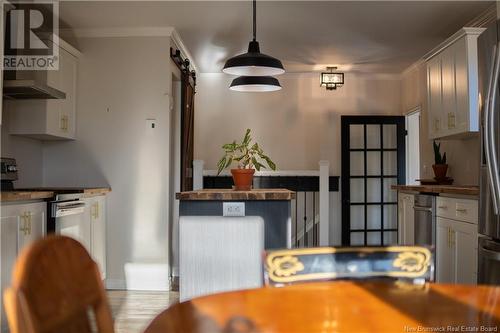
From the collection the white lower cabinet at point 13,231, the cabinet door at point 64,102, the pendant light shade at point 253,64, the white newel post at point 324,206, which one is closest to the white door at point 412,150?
the white newel post at point 324,206

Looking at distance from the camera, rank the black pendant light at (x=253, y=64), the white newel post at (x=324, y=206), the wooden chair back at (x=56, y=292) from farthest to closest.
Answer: the white newel post at (x=324, y=206) → the black pendant light at (x=253, y=64) → the wooden chair back at (x=56, y=292)

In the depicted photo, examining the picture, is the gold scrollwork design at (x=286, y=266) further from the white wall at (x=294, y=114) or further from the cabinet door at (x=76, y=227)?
the white wall at (x=294, y=114)

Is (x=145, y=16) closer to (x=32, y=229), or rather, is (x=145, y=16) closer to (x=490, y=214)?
(x=32, y=229)

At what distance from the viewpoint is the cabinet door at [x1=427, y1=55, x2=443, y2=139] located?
14.8 ft

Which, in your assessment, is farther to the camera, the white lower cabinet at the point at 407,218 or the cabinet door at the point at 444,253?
the white lower cabinet at the point at 407,218

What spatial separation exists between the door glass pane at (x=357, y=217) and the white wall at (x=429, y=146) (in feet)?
3.43

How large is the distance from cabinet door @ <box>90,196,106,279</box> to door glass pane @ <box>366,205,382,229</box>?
12.5ft

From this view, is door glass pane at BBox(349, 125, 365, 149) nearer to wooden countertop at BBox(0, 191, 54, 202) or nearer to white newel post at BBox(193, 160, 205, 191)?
white newel post at BBox(193, 160, 205, 191)

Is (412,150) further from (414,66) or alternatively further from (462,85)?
(462,85)

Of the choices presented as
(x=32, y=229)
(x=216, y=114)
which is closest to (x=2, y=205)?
(x=32, y=229)

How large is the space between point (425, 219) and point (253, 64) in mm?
2168

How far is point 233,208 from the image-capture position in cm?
310

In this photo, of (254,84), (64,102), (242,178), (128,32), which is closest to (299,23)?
(254,84)

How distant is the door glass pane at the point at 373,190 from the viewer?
6711 millimetres
